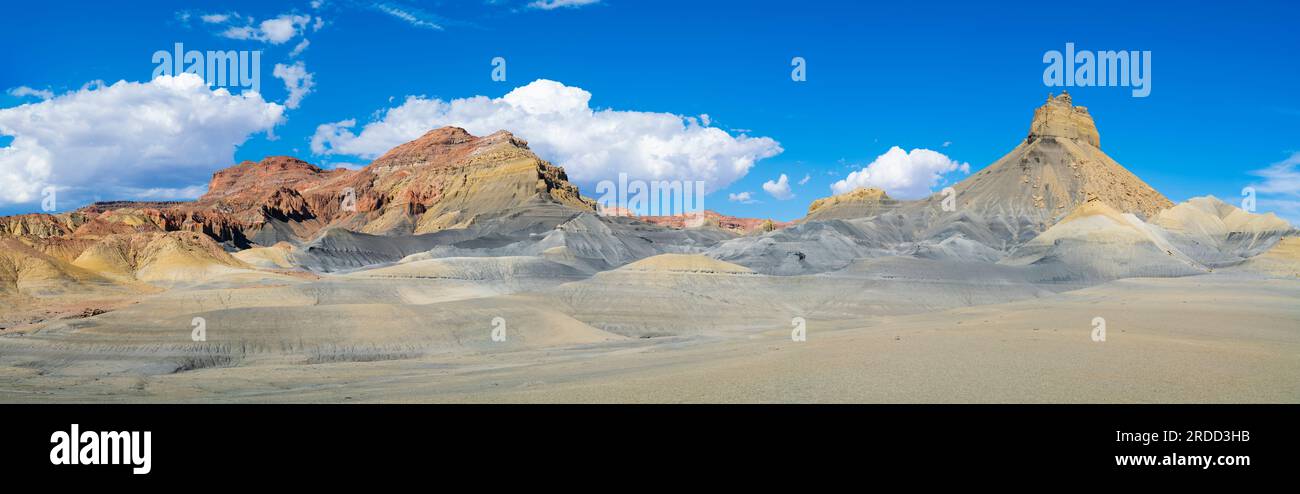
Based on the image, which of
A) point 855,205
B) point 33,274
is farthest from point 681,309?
point 855,205

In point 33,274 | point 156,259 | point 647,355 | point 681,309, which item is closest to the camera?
point 647,355

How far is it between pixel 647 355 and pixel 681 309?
27.8 meters

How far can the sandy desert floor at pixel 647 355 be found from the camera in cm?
1308

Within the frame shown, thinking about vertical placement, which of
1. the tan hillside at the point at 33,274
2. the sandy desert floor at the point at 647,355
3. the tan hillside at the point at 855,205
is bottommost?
the sandy desert floor at the point at 647,355

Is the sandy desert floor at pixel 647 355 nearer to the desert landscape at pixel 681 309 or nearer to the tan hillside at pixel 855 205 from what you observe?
the desert landscape at pixel 681 309

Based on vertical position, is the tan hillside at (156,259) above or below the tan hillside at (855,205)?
below

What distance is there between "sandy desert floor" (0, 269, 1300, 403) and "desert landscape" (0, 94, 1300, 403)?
5.3 inches

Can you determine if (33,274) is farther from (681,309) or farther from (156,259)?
(681,309)

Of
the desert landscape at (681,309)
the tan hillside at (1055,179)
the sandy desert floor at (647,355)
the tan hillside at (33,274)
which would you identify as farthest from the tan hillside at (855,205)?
the tan hillside at (33,274)

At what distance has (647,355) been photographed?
26.3 metres

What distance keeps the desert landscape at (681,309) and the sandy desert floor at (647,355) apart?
0.13 metres

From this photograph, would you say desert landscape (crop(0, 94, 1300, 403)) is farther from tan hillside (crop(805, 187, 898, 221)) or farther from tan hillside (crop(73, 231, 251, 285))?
tan hillside (crop(805, 187, 898, 221))
